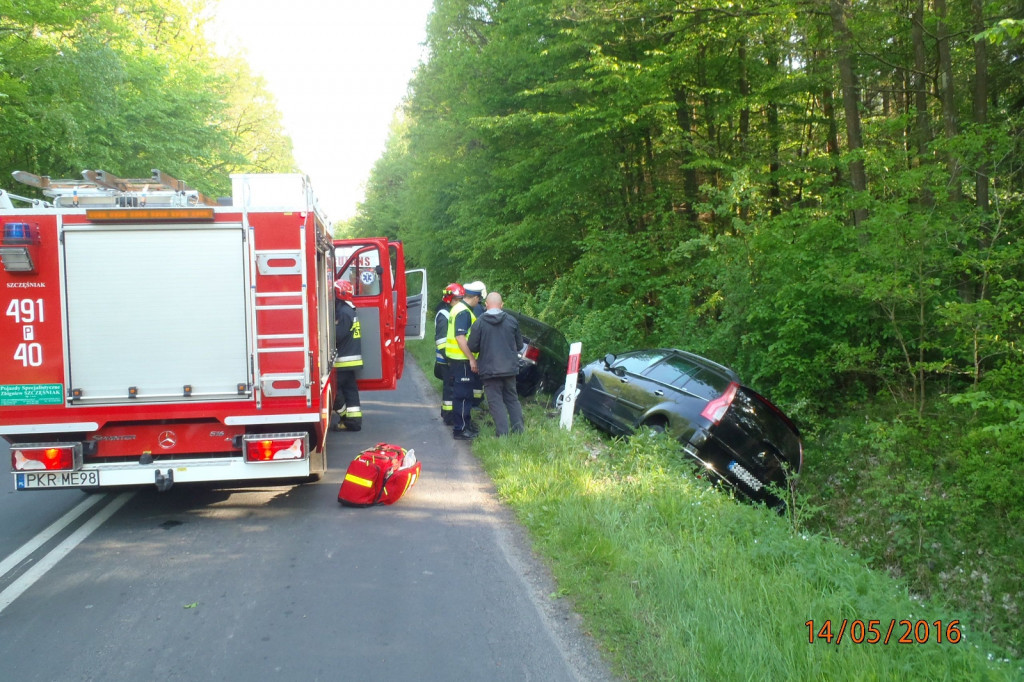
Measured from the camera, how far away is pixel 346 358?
10.1 metres

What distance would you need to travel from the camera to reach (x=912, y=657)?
3906mm

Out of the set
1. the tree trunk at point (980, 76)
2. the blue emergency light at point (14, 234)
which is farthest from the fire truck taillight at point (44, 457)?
the tree trunk at point (980, 76)

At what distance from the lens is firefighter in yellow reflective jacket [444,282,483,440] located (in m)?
9.86

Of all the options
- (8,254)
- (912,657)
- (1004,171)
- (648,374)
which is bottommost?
(912,657)

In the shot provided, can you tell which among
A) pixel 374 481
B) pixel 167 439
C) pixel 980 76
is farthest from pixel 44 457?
pixel 980 76

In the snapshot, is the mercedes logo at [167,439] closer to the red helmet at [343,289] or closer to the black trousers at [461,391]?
the black trousers at [461,391]

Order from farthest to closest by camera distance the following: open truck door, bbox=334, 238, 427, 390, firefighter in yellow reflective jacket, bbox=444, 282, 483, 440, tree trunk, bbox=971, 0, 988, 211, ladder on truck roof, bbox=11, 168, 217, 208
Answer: tree trunk, bbox=971, 0, 988, 211 → open truck door, bbox=334, 238, 427, 390 → firefighter in yellow reflective jacket, bbox=444, 282, 483, 440 → ladder on truck roof, bbox=11, 168, 217, 208

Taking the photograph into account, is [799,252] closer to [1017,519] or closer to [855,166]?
[855,166]

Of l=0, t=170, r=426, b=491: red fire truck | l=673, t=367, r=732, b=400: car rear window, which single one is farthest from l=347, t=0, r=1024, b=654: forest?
l=0, t=170, r=426, b=491: red fire truck

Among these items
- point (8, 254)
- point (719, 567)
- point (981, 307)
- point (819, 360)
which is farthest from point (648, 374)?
point (8, 254)

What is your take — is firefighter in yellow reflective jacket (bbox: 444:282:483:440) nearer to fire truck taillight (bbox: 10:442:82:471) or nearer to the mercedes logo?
the mercedes logo

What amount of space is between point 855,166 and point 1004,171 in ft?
9.57

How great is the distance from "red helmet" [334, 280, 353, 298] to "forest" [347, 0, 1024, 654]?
575 cm

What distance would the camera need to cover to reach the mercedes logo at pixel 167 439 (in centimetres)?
645
